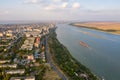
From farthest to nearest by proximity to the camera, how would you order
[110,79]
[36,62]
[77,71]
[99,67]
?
[36,62], [99,67], [77,71], [110,79]

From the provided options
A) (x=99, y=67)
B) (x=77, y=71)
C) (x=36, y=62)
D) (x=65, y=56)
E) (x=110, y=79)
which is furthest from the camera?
(x=65, y=56)

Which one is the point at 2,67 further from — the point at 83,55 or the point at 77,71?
the point at 83,55

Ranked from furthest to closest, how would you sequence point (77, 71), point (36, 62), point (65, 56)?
point (65, 56) < point (36, 62) < point (77, 71)

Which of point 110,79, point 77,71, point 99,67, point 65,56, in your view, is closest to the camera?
point 110,79

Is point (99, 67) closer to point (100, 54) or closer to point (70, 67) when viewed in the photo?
point (70, 67)

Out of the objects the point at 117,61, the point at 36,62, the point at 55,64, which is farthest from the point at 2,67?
the point at 117,61

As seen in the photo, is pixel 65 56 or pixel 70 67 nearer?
pixel 70 67

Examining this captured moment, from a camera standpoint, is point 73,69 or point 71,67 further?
point 71,67

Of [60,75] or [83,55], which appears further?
[83,55]

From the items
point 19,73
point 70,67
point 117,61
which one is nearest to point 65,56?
point 70,67
